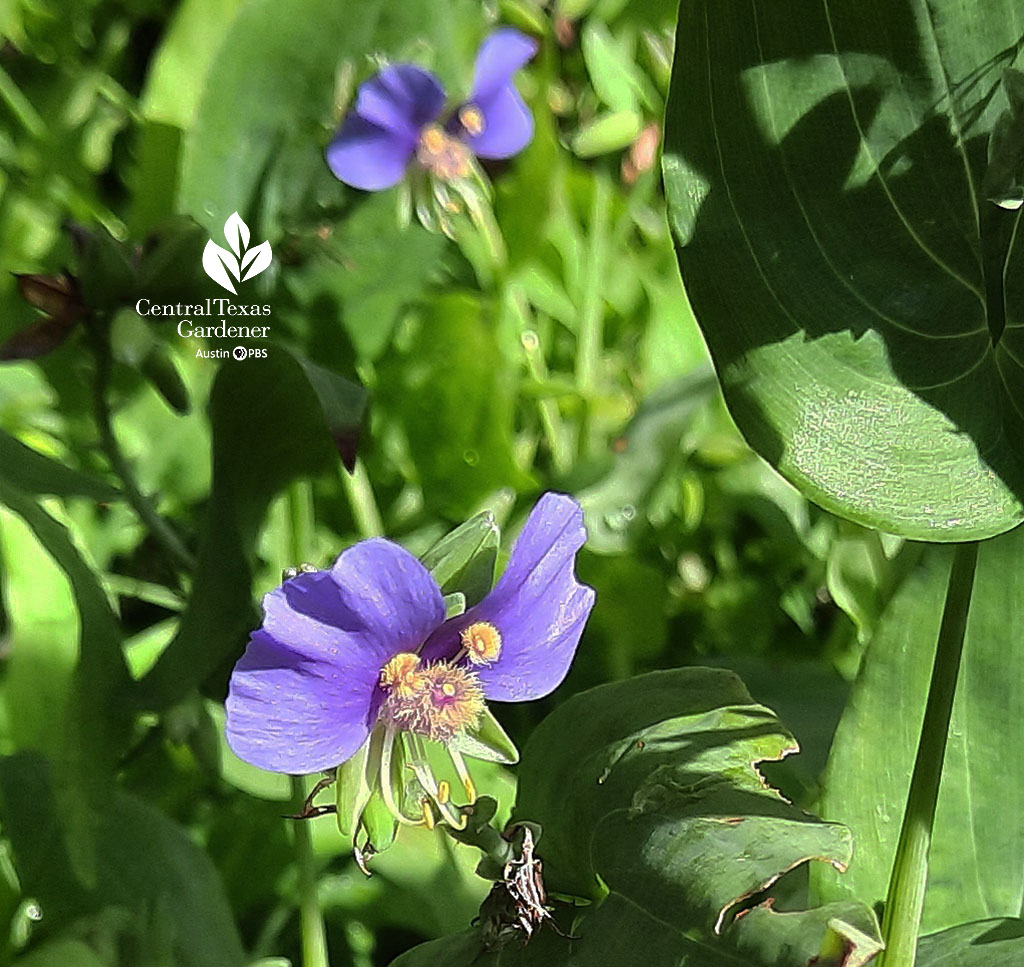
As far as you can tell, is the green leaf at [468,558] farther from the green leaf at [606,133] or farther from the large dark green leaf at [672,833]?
Result: the green leaf at [606,133]

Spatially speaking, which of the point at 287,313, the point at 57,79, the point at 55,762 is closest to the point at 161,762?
the point at 55,762

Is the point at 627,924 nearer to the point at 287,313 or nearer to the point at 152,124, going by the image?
the point at 287,313

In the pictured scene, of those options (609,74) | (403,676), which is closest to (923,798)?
(403,676)

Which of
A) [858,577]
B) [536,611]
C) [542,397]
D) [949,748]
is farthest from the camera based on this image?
[542,397]

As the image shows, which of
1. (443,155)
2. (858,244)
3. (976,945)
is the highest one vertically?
(443,155)

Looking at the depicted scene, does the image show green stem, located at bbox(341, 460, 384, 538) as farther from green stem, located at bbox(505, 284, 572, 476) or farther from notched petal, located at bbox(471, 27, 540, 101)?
notched petal, located at bbox(471, 27, 540, 101)

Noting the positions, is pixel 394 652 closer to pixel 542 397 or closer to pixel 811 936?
pixel 811 936

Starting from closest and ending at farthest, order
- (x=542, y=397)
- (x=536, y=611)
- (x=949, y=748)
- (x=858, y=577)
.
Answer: (x=536, y=611) < (x=949, y=748) < (x=858, y=577) < (x=542, y=397)
